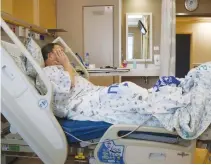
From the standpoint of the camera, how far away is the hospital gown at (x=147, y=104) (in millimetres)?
1349

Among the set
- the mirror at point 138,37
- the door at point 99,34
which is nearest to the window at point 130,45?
the mirror at point 138,37

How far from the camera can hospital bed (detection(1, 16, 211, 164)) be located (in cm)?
135

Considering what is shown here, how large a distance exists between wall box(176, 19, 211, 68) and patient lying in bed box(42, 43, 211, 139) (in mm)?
4380

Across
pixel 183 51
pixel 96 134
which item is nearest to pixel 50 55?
pixel 96 134

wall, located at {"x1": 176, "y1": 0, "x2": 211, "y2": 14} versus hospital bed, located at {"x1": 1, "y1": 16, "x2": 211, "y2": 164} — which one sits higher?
wall, located at {"x1": 176, "y1": 0, "x2": 211, "y2": 14}

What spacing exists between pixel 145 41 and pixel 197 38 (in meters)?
2.36

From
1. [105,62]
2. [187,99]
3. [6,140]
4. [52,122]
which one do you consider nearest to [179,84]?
[187,99]

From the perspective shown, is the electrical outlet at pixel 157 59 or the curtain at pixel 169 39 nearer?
the curtain at pixel 169 39

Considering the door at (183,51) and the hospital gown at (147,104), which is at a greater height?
the door at (183,51)

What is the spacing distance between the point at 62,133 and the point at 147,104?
52cm

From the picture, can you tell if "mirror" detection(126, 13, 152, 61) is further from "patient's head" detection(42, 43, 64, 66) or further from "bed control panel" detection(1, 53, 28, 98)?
"bed control panel" detection(1, 53, 28, 98)

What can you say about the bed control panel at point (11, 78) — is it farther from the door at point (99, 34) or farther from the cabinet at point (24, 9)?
the door at point (99, 34)

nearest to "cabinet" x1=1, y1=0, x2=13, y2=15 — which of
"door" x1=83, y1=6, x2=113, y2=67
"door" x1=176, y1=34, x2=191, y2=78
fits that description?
"door" x1=83, y1=6, x2=113, y2=67

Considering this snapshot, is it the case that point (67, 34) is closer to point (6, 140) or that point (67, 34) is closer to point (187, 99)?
point (6, 140)
